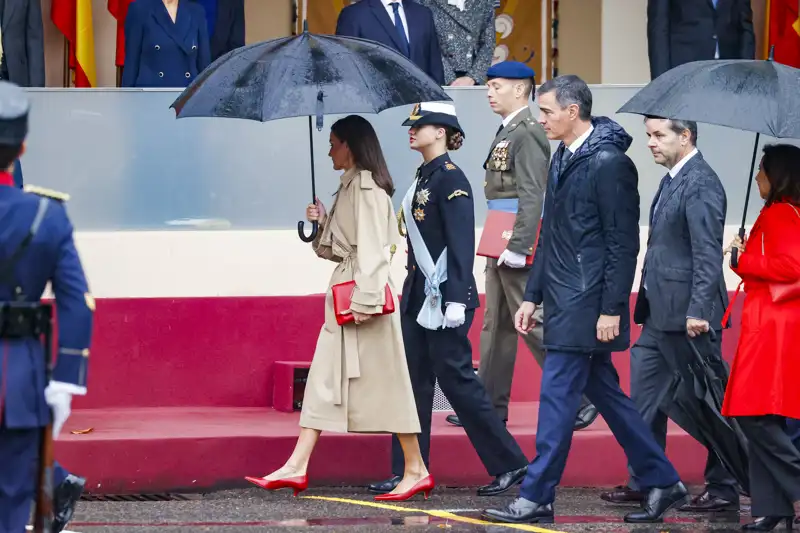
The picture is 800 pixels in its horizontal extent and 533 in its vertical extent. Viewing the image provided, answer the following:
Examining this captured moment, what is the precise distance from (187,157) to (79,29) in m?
2.53

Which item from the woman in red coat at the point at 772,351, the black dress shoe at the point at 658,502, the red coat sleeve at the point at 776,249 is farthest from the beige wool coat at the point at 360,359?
the red coat sleeve at the point at 776,249

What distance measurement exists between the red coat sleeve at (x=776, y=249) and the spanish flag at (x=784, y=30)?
4959 millimetres

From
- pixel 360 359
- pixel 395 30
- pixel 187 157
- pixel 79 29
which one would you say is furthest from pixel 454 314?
pixel 79 29

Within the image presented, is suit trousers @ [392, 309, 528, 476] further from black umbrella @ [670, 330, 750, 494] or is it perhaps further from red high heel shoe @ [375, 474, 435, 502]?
black umbrella @ [670, 330, 750, 494]

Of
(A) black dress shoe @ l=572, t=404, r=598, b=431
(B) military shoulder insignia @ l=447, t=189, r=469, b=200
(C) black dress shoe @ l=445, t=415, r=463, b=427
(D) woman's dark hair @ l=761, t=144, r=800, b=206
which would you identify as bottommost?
(C) black dress shoe @ l=445, t=415, r=463, b=427

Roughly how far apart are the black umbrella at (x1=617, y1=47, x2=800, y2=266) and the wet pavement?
1809 millimetres

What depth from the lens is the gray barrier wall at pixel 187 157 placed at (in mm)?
9367

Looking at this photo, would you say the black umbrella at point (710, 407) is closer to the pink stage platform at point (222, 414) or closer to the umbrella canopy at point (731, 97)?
the pink stage platform at point (222, 414)

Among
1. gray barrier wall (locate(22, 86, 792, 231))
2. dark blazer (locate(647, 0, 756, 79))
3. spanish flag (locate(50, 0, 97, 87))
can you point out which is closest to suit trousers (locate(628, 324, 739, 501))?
gray barrier wall (locate(22, 86, 792, 231))

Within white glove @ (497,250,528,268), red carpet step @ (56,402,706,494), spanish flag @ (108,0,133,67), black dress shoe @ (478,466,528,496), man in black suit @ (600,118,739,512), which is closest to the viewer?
man in black suit @ (600,118,739,512)

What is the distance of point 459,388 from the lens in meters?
7.41

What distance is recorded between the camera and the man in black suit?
22.7ft

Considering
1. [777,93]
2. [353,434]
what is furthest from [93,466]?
[777,93]

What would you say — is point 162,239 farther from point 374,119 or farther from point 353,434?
point 353,434
